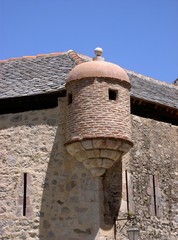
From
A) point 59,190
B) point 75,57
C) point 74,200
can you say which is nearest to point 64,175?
point 59,190

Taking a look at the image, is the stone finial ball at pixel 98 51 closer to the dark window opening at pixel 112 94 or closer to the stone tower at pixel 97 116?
the stone tower at pixel 97 116

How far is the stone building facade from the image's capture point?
40.9 ft

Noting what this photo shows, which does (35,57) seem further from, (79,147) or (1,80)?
(79,147)

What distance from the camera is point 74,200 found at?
1253 cm

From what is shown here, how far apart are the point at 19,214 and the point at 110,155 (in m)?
2.43

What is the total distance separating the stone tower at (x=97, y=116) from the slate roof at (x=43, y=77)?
0.95 m

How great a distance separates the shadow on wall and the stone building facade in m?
0.02

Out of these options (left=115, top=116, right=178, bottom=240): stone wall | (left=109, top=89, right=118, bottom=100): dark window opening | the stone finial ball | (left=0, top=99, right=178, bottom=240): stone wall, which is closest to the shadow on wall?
(left=0, top=99, right=178, bottom=240): stone wall

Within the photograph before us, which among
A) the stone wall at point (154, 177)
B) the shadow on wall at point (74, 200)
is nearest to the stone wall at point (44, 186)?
the shadow on wall at point (74, 200)

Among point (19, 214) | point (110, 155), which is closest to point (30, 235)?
point (19, 214)

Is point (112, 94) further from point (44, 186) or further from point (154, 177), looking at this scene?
point (154, 177)

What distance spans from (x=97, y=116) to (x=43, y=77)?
269 cm

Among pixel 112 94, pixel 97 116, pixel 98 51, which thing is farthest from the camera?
pixel 98 51

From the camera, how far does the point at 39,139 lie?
13.1 metres
